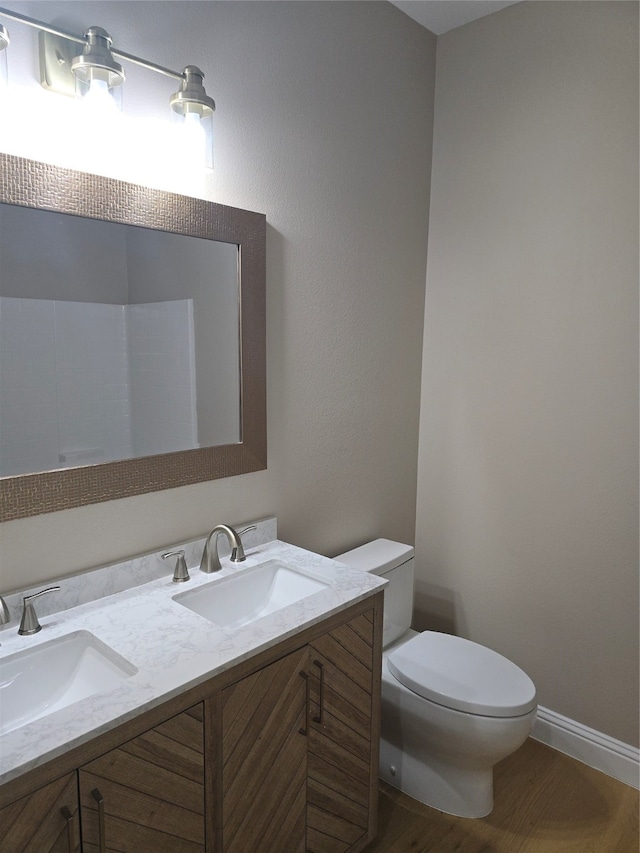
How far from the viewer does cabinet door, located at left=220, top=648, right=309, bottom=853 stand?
4.34ft

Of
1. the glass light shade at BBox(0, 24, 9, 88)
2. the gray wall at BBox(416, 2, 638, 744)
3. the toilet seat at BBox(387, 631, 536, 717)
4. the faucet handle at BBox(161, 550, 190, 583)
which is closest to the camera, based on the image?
the glass light shade at BBox(0, 24, 9, 88)

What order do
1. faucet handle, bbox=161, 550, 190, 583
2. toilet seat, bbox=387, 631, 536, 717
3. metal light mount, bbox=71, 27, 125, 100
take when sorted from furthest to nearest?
toilet seat, bbox=387, 631, 536, 717, faucet handle, bbox=161, 550, 190, 583, metal light mount, bbox=71, 27, 125, 100

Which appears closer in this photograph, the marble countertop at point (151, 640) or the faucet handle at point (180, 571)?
the marble countertop at point (151, 640)

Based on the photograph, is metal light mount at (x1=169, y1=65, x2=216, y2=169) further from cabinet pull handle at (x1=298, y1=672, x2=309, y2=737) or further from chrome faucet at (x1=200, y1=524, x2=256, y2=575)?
cabinet pull handle at (x1=298, y1=672, x2=309, y2=737)

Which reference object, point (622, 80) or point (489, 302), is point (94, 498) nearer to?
point (489, 302)

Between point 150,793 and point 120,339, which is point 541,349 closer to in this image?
point 120,339

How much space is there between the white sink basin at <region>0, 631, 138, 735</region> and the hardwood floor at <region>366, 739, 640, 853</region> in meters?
1.12

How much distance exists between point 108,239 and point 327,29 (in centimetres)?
113

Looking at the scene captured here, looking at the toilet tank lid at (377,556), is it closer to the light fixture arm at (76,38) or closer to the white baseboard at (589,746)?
the white baseboard at (589,746)

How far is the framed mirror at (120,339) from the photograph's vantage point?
54.2 inches

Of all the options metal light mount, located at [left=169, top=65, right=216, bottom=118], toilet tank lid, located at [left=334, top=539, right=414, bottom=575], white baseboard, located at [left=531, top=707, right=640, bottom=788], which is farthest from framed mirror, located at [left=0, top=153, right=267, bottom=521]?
white baseboard, located at [left=531, top=707, right=640, bottom=788]

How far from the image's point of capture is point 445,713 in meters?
1.84

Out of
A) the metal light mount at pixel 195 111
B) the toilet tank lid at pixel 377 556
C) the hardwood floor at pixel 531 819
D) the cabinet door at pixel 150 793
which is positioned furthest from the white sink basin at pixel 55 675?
the metal light mount at pixel 195 111

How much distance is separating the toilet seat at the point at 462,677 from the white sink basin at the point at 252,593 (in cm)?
A: 49
